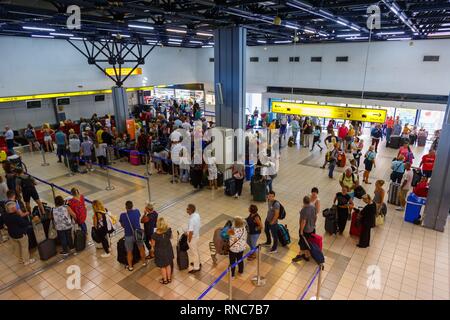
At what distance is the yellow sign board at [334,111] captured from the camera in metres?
9.76

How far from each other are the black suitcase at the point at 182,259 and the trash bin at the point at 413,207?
5.98 metres

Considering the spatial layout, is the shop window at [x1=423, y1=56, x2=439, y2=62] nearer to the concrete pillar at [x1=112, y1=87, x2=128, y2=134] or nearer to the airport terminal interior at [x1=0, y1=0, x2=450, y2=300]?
the airport terminal interior at [x1=0, y1=0, x2=450, y2=300]

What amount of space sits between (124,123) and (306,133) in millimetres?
9644

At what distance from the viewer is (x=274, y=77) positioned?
19.2 metres

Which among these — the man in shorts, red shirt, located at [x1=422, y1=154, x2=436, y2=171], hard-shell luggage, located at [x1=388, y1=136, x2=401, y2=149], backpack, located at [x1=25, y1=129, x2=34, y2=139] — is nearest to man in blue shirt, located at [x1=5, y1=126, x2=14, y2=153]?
backpack, located at [x1=25, y1=129, x2=34, y2=139]

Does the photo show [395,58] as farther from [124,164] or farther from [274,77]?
[124,164]

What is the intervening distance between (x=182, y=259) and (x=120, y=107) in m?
11.5

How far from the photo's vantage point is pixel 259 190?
30.0 feet

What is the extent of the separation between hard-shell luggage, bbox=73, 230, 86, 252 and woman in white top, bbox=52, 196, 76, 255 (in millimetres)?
108

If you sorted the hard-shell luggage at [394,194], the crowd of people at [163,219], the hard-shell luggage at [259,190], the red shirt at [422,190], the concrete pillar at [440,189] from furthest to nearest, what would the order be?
the hard-shell luggage at [259,190] < the hard-shell luggage at [394,194] < the red shirt at [422,190] < the concrete pillar at [440,189] < the crowd of people at [163,219]

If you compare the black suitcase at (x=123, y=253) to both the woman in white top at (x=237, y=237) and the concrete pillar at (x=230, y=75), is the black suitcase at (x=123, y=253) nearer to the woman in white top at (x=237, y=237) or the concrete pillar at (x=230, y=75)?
the woman in white top at (x=237, y=237)

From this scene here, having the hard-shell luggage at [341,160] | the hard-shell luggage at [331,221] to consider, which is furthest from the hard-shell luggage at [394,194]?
the hard-shell luggage at [341,160]

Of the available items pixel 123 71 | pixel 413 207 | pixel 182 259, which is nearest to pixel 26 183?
pixel 182 259

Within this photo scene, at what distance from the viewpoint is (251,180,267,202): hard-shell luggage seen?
909cm
